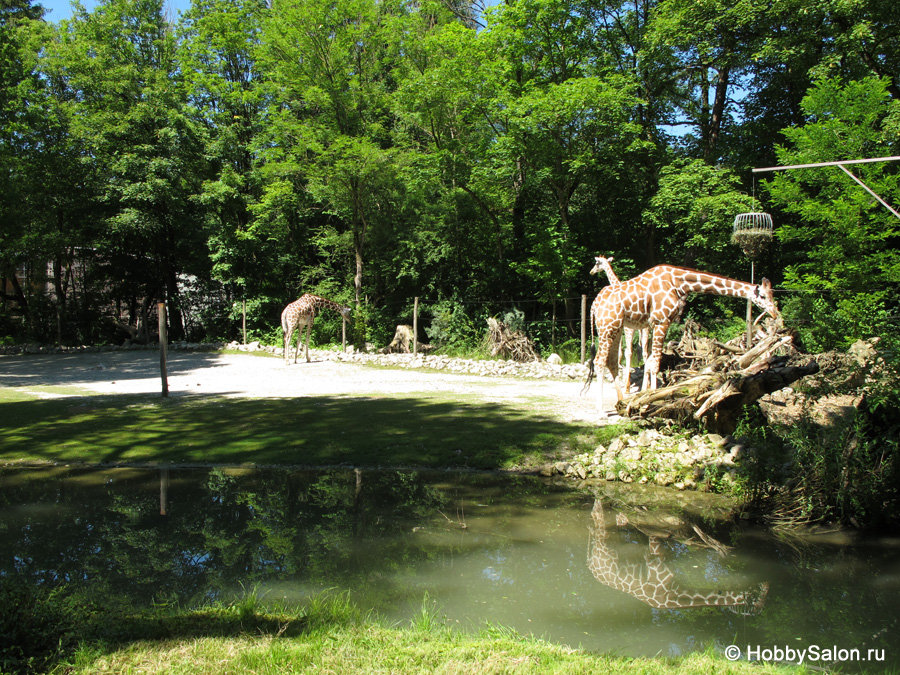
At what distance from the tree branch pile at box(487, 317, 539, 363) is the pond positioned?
12.0 metres

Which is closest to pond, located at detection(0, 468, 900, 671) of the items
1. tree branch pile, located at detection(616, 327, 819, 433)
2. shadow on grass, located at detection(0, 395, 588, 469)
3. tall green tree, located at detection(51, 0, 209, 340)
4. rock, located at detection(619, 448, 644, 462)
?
rock, located at detection(619, 448, 644, 462)

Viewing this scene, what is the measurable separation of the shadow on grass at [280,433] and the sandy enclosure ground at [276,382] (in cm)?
119

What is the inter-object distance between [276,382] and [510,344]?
7.46 meters

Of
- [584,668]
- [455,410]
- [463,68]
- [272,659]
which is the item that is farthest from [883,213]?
[272,659]

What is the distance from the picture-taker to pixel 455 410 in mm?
11141

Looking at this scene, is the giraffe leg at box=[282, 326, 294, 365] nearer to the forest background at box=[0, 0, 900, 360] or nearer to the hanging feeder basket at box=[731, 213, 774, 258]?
the forest background at box=[0, 0, 900, 360]

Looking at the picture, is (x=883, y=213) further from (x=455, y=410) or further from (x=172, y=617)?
(x=172, y=617)

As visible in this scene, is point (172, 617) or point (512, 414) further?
point (512, 414)

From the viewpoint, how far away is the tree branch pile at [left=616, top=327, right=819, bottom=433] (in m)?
7.39

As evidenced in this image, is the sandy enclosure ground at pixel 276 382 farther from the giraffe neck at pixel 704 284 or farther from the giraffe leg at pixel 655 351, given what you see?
the giraffe neck at pixel 704 284

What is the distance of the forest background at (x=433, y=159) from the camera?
17.0 meters

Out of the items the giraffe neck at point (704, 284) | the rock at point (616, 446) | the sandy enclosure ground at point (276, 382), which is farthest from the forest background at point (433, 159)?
the rock at point (616, 446)

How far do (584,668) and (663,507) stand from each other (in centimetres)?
376

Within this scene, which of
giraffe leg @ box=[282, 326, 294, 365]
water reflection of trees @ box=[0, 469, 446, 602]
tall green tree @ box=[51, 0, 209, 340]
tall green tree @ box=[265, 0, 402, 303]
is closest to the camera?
water reflection of trees @ box=[0, 469, 446, 602]
